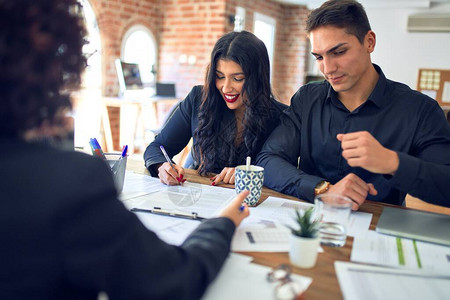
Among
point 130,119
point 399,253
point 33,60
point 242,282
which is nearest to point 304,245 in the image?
point 242,282

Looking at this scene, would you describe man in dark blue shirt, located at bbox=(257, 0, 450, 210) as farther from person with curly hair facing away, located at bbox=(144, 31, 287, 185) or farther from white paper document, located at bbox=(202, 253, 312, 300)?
white paper document, located at bbox=(202, 253, 312, 300)

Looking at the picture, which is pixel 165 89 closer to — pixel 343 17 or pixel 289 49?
pixel 289 49

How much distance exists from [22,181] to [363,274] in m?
0.62

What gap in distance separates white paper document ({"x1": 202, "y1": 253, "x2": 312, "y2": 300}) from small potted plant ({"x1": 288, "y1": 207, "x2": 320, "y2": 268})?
4 centimetres

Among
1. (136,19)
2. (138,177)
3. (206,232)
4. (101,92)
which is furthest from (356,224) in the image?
(136,19)

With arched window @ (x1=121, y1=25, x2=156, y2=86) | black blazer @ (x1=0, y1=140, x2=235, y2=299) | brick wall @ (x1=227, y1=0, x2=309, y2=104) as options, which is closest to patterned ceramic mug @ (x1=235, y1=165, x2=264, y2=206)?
black blazer @ (x1=0, y1=140, x2=235, y2=299)

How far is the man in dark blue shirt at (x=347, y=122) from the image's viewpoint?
1347 millimetres

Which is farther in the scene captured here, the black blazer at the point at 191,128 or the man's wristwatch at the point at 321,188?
the black blazer at the point at 191,128

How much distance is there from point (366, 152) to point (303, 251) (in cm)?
44

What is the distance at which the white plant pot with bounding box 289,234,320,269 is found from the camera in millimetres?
783

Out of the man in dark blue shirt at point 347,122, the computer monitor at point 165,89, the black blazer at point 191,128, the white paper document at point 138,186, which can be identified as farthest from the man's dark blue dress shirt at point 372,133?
the computer monitor at point 165,89

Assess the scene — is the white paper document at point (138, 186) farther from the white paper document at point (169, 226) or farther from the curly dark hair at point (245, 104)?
the curly dark hair at point (245, 104)

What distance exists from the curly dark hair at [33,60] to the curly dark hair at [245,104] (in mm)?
1141

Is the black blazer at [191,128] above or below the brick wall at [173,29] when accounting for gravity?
below
